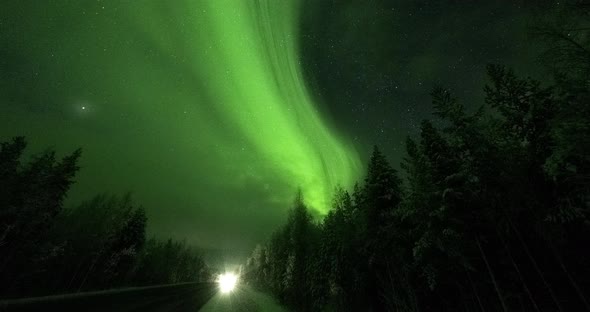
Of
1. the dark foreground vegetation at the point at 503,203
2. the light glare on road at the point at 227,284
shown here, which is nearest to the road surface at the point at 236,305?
the dark foreground vegetation at the point at 503,203

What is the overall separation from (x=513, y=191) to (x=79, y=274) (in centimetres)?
6634

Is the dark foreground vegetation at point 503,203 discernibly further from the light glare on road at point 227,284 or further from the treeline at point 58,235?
the light glare on road at point 227,284

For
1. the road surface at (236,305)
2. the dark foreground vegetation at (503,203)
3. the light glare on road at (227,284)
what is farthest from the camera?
the light glare on road at (227,284)

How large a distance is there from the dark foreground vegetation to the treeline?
38695 mm

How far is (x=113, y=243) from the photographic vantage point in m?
47.2

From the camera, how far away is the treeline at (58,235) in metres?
31.5

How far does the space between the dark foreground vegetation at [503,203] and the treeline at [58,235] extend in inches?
1523

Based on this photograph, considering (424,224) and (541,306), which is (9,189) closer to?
(424,224)

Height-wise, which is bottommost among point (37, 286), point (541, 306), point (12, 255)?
point (541, 306)

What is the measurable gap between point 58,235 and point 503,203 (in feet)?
221

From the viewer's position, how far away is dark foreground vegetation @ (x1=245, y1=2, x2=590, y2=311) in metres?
8.74

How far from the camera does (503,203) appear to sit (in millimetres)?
13734

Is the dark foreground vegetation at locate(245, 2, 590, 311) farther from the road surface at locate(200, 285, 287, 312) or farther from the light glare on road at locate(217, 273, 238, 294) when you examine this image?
the light glare on road at locate(217, 273, 238, 294)

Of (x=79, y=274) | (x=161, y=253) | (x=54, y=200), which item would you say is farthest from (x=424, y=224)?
(x=161, y=253)
